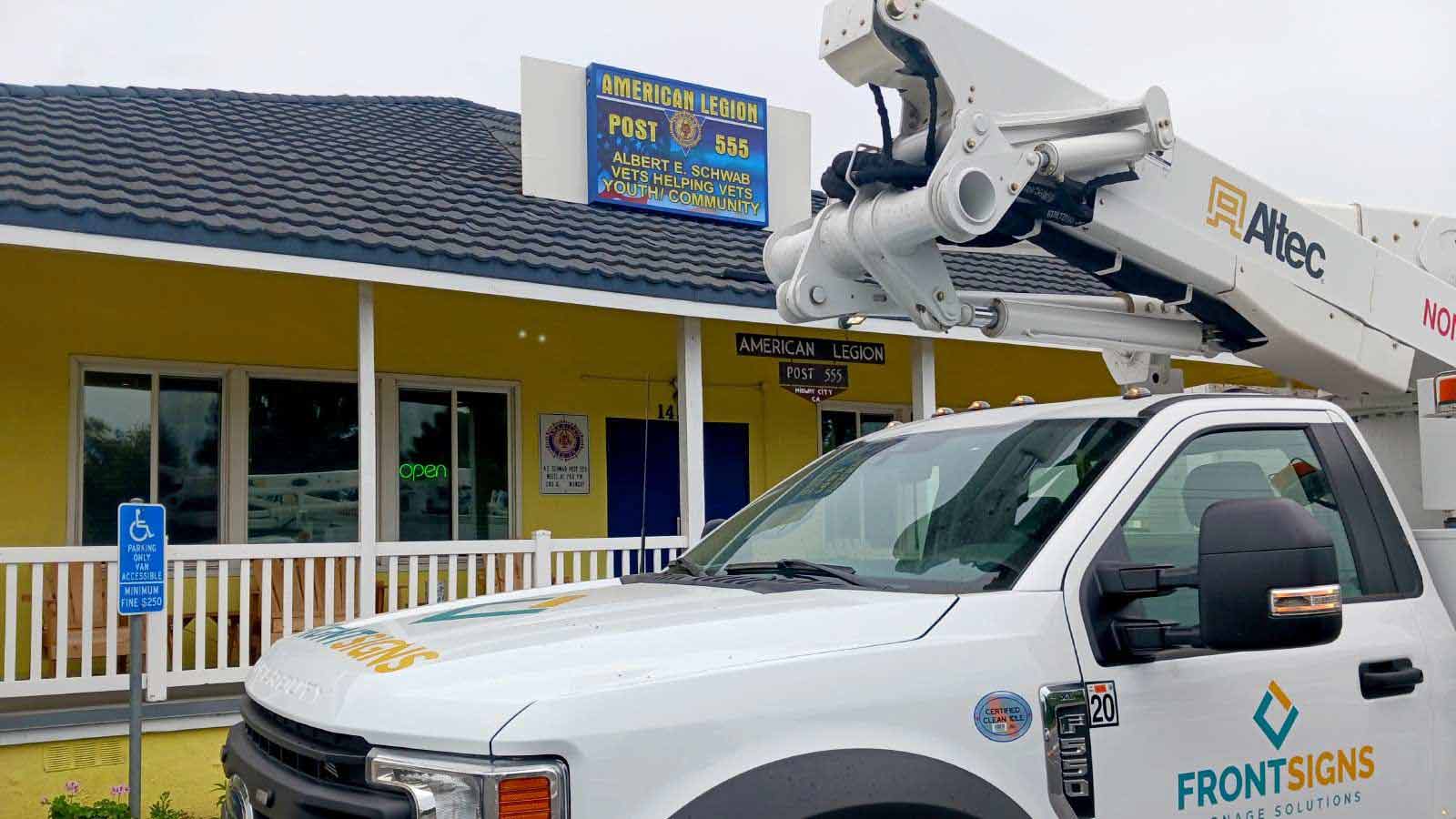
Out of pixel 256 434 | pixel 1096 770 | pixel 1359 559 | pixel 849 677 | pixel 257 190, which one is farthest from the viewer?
pixel 256 434

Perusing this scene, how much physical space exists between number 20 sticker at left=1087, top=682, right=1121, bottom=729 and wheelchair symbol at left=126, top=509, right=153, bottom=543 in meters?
5.37

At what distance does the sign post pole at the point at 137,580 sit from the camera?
265 inches

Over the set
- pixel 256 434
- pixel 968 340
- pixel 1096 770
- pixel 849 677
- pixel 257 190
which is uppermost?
pixel 257 190

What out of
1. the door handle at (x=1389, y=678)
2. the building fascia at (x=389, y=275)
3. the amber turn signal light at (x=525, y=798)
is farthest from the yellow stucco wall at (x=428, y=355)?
the door handle at (x=1389, y=678)

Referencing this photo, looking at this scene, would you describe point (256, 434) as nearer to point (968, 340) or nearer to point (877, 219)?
point (968, 340)

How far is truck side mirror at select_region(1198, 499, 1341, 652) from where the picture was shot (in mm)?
2742

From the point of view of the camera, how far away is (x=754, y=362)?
1318 cm

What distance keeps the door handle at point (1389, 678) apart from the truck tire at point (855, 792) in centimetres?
113

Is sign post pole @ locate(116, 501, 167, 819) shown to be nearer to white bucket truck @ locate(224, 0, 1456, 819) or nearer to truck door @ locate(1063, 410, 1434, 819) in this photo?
white bucket truck @ locate(224, 0, 1456, 819)

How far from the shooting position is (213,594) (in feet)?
33.7

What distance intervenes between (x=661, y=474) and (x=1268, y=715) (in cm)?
996

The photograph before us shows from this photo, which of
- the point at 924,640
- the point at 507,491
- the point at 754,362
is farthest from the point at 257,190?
the point at 924,640

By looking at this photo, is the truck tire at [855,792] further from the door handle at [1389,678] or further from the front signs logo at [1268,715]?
the door handle at [1389,678]

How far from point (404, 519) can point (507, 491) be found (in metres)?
0.97
